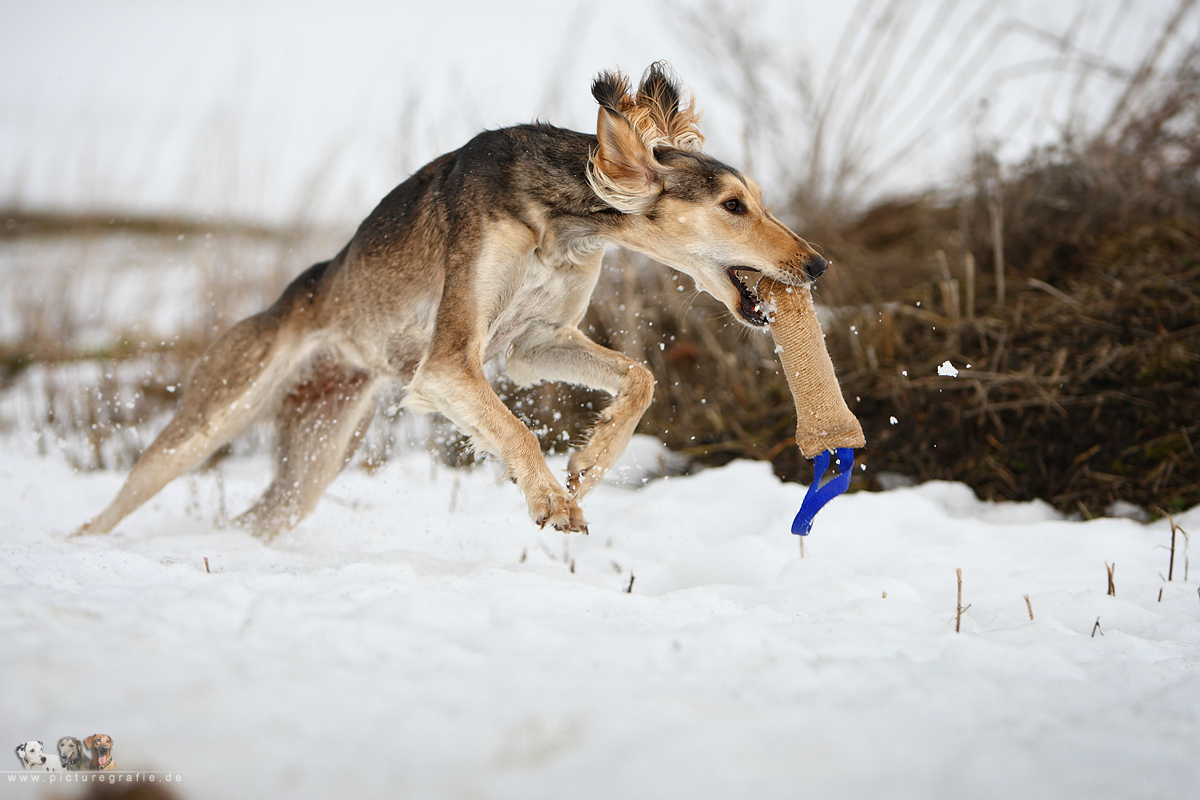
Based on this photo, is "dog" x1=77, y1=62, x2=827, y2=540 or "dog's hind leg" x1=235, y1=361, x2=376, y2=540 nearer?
"dog" x1=77, y1=62, x2=827, y2=540

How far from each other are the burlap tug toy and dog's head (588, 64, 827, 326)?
0.07 m

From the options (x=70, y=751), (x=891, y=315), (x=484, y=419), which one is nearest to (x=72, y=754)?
(x=70, y=751)

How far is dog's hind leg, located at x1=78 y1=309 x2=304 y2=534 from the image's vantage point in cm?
368

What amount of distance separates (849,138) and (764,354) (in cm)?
256

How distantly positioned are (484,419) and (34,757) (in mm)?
1778

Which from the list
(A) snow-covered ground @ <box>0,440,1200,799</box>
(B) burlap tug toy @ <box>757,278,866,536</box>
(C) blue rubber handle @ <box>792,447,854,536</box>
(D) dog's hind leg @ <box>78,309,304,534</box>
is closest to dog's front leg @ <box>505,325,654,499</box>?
(A) snow-covered ground @ <box>0,440,1200,799</box>

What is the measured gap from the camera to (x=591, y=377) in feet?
11.5

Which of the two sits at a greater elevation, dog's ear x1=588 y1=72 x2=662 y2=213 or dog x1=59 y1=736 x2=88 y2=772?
dog's ear x1=588 y1=72 x2=662 y2=213

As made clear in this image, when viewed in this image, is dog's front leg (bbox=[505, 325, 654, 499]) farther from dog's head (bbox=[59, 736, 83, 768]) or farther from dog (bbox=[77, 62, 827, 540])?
dog's head (bbox=[59, 736, 83, 768])

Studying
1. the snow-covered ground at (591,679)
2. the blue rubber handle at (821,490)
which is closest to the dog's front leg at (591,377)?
the snow-covered ground at (591,679)

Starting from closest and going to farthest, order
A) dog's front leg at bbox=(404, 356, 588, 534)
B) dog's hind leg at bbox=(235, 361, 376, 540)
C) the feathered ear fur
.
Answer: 1. dog's front leg at bbox=(404, 356, 588, 534)
2. the feathered ear fur
3. dog's hind leg at bbox=(235, 361, 376, 540)

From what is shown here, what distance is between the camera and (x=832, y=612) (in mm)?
2348

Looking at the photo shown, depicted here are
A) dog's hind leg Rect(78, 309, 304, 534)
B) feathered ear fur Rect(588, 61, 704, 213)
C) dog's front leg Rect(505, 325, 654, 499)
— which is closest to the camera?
feathered ear fur Rect(588, 61, 704, 213)

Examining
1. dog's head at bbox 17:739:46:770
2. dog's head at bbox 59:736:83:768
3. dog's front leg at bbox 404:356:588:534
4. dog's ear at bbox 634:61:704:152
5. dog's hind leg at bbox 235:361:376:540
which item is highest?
dog's ear at bbox 634:61:704:152
